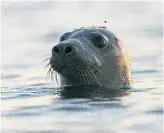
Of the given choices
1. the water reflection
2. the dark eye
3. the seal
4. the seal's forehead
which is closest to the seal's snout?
the seal

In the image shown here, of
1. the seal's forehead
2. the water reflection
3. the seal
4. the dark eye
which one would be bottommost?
the water reflection

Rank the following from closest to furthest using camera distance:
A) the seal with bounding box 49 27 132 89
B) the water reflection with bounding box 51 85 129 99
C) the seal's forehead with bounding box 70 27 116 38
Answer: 1. the water reflection with bounding box 51 85 129 99
2. the seal with bounding box 49 27 132 89
3. the seal's forehead with bounding box 70 27 116 38

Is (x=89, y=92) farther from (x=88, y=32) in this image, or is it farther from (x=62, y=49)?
(x=88, y=32)

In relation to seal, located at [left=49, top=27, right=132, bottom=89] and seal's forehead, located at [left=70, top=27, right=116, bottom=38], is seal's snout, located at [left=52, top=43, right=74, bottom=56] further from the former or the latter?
seal's forehead, located at [left=70, top=27, right=116, bottom=38]

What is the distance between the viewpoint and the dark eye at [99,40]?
372 inches

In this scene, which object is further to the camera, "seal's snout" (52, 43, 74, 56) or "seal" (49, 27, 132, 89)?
"seal" (49, 27, 132, 89)

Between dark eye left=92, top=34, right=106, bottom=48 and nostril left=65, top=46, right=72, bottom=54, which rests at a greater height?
dark eye left=92, top=34, right=106, bottom=48

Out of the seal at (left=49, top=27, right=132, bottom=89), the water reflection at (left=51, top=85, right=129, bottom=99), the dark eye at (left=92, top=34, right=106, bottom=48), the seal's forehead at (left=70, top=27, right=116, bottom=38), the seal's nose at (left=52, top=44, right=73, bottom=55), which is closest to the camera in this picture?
the water reflection at (left=51, top=85, right=129, bottom=99)

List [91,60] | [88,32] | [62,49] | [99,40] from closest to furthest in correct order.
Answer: [62,49] < [91,60] < [99,40] < [88,32]

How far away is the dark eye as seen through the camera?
31.0 ft

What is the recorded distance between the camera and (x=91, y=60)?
8.88 m

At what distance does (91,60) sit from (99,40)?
2.27ft

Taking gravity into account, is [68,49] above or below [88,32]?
below

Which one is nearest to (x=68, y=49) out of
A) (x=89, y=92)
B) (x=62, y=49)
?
(x=62, y=49)
